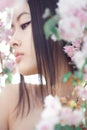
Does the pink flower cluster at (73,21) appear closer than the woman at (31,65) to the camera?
Yes

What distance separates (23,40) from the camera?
0.93m

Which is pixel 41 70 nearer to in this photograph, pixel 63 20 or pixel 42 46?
pixel 42 46

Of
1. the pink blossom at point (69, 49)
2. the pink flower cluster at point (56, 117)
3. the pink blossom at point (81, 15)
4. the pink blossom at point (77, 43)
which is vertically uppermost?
the pink blossom at point (81, 15)

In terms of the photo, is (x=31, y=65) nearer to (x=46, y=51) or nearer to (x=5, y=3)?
(x=46, y=51)

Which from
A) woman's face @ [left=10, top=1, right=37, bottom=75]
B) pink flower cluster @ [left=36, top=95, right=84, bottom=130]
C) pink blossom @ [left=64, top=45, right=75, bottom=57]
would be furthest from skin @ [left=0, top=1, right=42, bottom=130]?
pink flower cluster @ [left=36, top=95, right=84, bottom=130]

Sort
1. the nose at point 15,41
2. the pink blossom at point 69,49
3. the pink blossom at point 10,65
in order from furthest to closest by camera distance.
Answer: the pink blossom at point 10,65 → the nose at point 15,41 → the pink blossom at point 69,49

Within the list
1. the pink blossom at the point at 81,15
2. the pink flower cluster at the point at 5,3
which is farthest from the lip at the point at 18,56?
the pink blossom at the point at 81,15

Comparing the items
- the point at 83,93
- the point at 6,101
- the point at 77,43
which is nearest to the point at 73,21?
the point at 77,43

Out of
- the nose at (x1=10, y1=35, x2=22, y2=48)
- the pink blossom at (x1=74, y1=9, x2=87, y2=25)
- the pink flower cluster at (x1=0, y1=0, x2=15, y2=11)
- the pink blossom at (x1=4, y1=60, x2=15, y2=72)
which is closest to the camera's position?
the pink blossom at (x1=74, y1=9, x2=87, y2=25)

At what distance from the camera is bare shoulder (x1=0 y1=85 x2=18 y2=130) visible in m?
0.96

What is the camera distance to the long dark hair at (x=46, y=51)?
0.89 meters

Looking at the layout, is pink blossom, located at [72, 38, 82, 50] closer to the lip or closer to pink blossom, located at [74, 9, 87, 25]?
pink blossom, located at [74, 9, 87, 25]

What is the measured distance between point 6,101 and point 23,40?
0.23 meters

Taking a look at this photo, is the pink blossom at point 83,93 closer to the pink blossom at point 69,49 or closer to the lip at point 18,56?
the pink blossom at point 69,49
